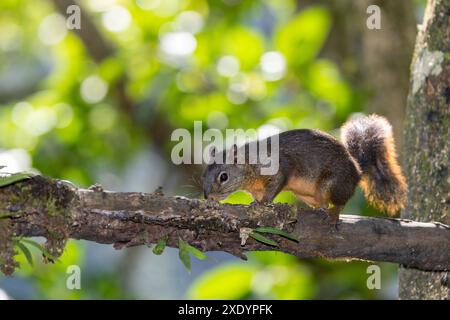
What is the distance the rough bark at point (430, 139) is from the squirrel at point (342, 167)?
20 cm

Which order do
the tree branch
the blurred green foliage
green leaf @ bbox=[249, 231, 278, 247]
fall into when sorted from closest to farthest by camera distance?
the tree branch → green leaf @ bbox=[249, 231, 278, 247] → the blurred green foliage

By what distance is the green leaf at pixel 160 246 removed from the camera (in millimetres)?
2260

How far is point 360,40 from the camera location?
15.5 feet

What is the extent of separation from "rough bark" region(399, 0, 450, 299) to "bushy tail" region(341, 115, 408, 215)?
22cm

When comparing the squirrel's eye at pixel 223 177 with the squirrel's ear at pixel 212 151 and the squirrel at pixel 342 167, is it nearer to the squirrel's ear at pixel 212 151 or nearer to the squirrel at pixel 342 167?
the squirrel at pixel 342 167

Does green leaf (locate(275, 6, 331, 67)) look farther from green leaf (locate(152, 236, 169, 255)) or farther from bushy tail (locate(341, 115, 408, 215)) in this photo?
green leaf (locate(152, 236, 169, 255))

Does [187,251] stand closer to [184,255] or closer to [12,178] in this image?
[184,255]

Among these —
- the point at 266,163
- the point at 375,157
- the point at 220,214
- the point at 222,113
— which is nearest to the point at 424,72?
the point at 375,157

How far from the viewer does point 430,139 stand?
3018mm

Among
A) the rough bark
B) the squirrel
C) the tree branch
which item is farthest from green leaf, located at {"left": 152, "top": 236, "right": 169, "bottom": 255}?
the rough bark

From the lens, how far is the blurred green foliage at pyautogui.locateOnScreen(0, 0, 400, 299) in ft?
13.6

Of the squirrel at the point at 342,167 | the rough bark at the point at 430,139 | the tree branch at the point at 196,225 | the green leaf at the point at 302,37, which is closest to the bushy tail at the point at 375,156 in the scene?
the squirrel at the point at 342,167

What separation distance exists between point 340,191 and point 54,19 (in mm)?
3502

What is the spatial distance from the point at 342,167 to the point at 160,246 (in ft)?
3.90
